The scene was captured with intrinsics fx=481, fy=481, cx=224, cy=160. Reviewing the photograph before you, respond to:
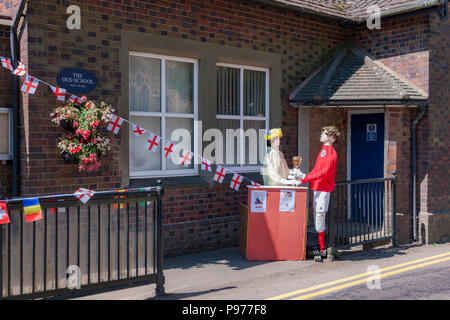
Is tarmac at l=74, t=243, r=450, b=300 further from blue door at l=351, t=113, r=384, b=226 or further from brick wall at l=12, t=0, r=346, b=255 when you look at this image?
blue door at l=351, t=113, r=384, b=226

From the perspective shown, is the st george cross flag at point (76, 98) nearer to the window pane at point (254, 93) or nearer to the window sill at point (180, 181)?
the window sill at point (180, 181)

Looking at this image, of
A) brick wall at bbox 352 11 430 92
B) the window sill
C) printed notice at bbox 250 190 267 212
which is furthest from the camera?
brick wall at bbox 352 11 430 92

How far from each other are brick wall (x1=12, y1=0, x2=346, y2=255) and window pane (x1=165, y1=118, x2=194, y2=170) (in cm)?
48

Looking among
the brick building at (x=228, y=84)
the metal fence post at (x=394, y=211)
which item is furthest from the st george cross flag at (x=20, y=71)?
the metal fence post at (x=394, y=211)

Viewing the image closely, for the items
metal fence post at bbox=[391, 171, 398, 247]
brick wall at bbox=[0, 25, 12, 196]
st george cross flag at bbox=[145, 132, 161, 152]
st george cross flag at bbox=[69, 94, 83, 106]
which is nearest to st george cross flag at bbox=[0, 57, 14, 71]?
brick wall at bbox=[0, 25, 12, 196]

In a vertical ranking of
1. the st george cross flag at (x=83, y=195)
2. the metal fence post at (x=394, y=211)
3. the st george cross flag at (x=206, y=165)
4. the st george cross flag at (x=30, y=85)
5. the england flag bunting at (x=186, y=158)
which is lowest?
the metal fence post at (x=394, y=211)

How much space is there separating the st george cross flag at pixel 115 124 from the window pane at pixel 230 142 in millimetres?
2114

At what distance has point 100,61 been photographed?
7.04 metres

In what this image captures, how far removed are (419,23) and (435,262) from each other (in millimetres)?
4677

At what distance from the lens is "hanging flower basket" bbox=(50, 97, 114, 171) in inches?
252

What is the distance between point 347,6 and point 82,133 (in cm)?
712

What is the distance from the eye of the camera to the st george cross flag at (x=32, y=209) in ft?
15.5

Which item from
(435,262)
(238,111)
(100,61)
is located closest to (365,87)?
(238,111)

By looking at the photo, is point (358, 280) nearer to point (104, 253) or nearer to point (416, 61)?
point (104, 253)
